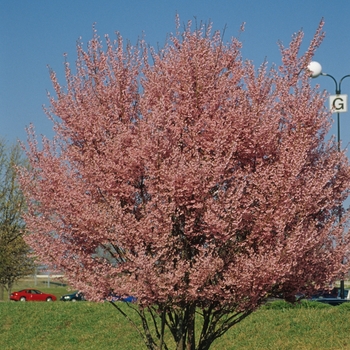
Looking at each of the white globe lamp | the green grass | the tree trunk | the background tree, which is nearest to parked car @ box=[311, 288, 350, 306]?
the green grass

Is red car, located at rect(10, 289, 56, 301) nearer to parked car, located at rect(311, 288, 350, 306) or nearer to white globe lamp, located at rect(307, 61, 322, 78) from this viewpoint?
parked car, located at rect(311, 288, 350, 306)

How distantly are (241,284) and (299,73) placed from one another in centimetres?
367

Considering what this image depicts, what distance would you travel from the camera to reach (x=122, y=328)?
20.9 m

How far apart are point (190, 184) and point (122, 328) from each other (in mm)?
14186

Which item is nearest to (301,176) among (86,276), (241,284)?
(241,284)

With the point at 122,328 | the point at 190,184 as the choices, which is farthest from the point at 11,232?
the point at 190,184

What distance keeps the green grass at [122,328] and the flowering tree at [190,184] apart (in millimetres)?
7277

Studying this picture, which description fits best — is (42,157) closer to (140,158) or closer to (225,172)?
(140,158)

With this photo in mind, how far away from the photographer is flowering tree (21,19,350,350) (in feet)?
26.5

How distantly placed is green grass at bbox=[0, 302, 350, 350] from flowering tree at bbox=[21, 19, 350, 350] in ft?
A: 23.9

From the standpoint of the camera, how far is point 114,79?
9.55 meters

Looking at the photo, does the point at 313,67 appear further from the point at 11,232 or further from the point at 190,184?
the point at 11,232

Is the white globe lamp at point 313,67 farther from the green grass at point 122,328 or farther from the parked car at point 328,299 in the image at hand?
the green grass at point 122,328

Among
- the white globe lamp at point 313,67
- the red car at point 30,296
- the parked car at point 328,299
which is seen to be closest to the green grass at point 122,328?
the parked car at point 328,299
